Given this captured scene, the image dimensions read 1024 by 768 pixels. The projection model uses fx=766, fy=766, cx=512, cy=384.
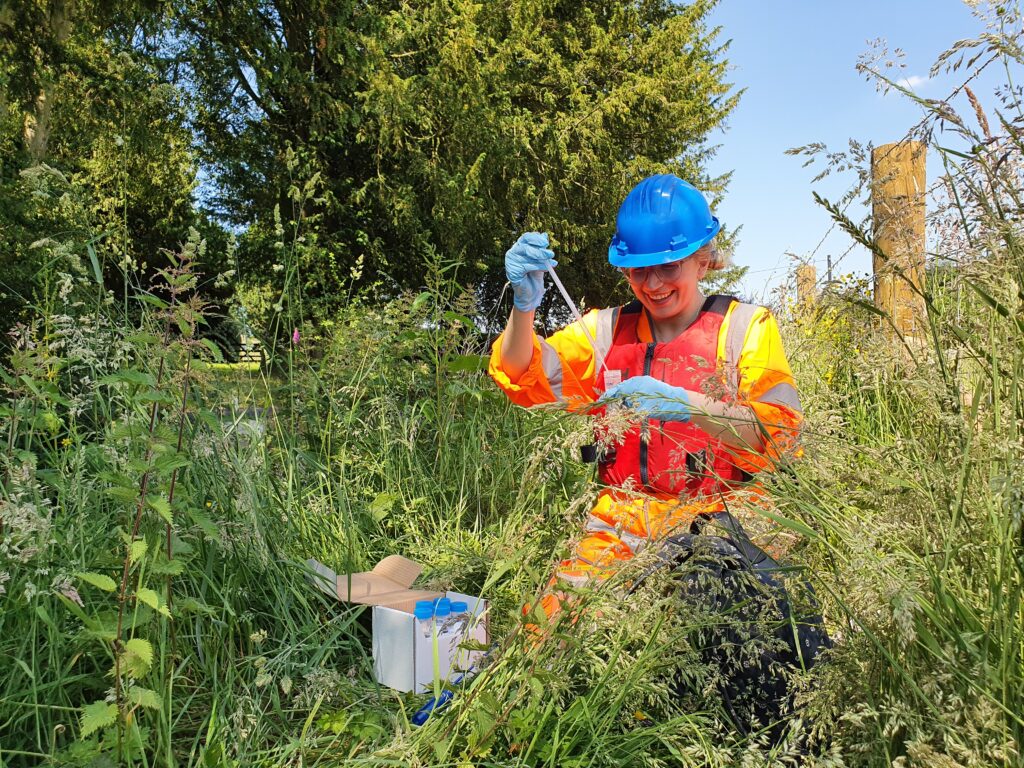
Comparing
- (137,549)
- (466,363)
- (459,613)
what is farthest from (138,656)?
(466,363)

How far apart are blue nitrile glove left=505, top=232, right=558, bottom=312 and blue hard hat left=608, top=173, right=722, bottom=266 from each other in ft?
0.77

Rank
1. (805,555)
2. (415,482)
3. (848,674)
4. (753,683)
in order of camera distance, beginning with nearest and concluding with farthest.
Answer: (848,674) → (805,555) → (753,683) → (415,482)

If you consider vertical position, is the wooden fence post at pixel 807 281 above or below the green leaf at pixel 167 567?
above

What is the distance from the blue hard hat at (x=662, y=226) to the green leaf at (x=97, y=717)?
179 centimetres

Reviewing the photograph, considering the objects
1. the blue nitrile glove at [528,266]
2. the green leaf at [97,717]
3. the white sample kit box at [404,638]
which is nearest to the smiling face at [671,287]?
the blue nitrile glove at [528,266]

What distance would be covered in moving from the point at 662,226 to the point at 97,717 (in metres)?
1.96

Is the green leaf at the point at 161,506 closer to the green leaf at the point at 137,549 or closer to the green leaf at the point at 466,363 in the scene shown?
the green leaf at the point at 137,549

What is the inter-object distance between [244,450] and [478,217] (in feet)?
36.1

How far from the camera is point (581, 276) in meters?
16.5

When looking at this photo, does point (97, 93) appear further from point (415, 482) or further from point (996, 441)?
point (996, 441)

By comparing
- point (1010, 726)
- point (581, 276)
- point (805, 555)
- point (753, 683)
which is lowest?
point (753, 683)

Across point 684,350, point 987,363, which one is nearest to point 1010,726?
point 987,363

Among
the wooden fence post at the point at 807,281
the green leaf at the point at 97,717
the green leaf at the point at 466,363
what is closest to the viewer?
the green leaf at the point at 97,717

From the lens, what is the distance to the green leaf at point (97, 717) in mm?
1286
